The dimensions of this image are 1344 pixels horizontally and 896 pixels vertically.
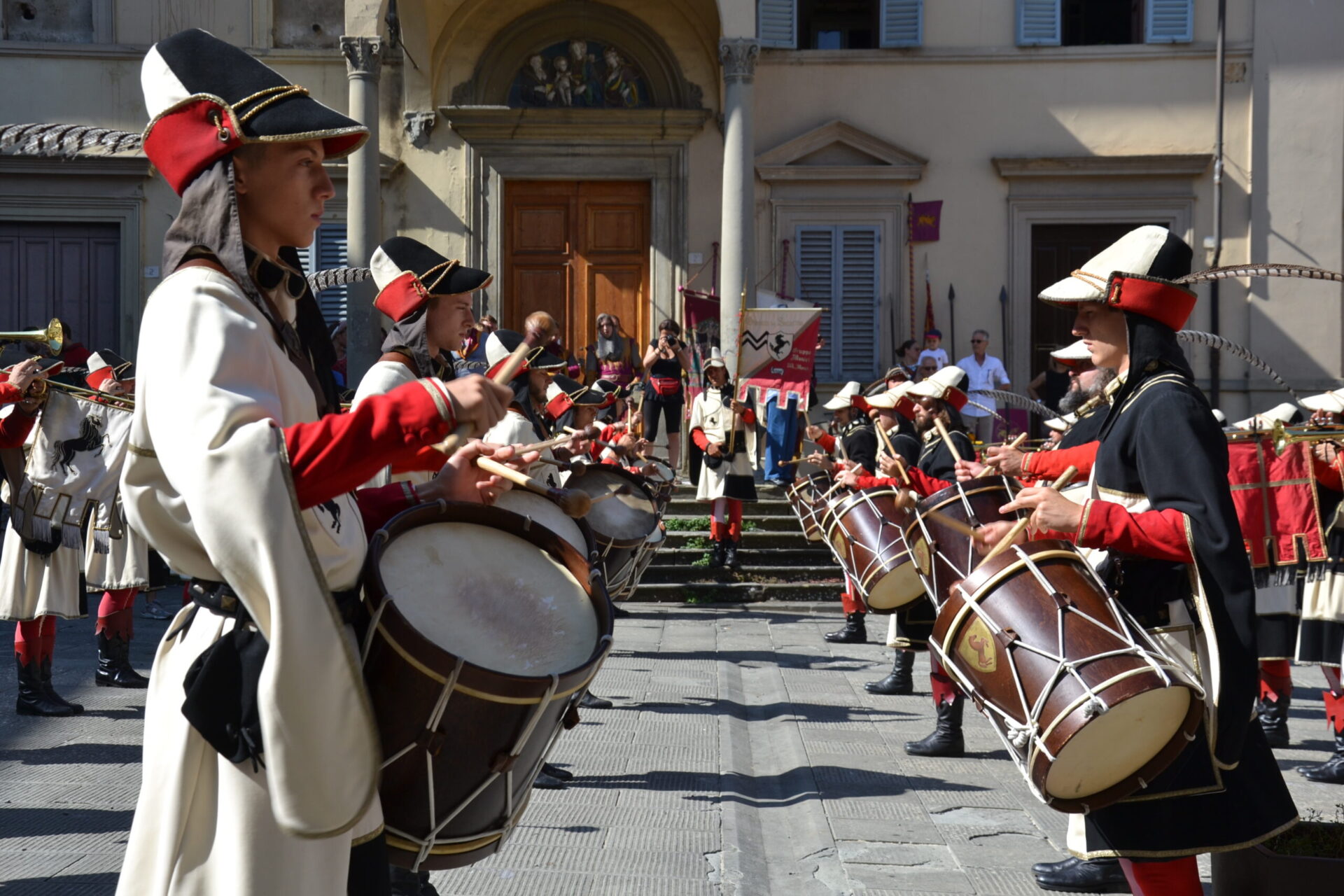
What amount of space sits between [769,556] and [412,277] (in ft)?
31.5

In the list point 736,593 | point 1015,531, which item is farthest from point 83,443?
point 736,593

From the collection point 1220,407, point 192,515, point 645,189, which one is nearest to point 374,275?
point 192,515

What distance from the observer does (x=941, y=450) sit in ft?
25.6

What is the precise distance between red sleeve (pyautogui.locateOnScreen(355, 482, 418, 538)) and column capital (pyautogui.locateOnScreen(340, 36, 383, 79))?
551 inches

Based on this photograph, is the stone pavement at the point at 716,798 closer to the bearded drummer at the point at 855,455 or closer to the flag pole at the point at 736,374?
the bearded drummer at the point at 855,455

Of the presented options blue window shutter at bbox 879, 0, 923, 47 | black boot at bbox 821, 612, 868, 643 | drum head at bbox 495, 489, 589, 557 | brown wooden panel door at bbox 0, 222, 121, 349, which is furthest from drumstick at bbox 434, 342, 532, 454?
brown wooden panel door at bbox 0, 222, 121, 349

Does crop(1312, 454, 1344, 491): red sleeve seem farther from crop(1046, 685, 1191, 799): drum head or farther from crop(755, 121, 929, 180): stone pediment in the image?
crop(755, 121, 929, 180): stone pediment

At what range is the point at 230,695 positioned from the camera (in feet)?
7.53

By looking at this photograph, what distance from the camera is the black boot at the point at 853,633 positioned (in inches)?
423

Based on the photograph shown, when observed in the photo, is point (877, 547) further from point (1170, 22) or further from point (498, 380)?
point (1170, 22)

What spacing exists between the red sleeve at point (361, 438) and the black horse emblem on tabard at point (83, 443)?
6249 mm

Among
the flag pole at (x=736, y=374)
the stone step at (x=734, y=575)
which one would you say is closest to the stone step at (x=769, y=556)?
the stone step at (x=734, y=575)

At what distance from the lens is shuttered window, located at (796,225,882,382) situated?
58.4ft

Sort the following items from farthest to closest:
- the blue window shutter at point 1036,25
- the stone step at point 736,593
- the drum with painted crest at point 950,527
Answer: the blue window shutter at point 1036,25 < the stone step at point 736,593 < the drum with painted crest at point 950,527
